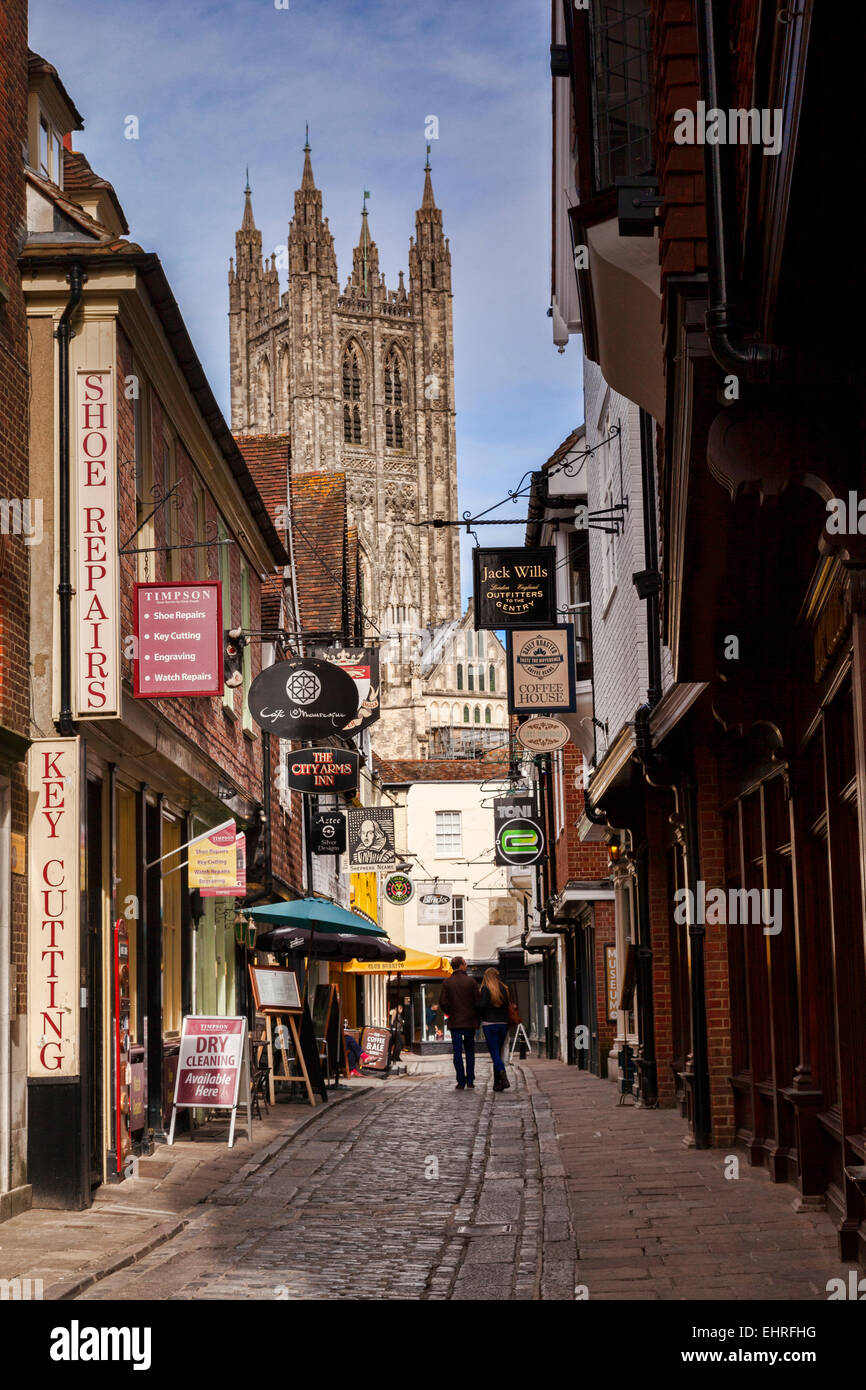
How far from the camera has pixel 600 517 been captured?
19062mm

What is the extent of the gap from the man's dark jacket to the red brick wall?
10049 mm

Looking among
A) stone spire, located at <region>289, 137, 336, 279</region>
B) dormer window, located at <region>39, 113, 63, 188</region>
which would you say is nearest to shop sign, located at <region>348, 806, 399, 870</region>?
dormer window, located at <region>39, 113, 63, 188</region>

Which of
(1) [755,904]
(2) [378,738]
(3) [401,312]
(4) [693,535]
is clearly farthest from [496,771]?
(3) [401,312]

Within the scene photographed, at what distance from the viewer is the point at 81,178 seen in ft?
49.3

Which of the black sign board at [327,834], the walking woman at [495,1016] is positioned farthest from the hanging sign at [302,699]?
the black sign board at [327,834]

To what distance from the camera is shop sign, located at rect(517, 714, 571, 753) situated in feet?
74.9

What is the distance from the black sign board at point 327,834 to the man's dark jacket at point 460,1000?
8.46m

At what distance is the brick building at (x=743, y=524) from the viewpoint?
18.3 ft

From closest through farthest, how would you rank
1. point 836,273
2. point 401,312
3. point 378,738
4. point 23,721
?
1. point 836,273
2. point 23,721
3. point 378,738
4. point 401,312

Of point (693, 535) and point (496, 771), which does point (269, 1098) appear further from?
point (496, 771)

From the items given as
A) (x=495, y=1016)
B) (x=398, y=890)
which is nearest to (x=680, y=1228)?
(x=495, y=1016)

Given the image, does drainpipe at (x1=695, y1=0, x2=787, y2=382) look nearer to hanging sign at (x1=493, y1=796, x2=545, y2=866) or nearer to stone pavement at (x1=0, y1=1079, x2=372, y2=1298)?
stone pavement at (x1=0, y1=1079, x2=372, y2=1298)

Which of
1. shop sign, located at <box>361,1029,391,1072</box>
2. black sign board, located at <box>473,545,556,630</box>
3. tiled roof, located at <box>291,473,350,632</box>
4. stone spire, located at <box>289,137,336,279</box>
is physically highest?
stone spire, located at <box>289,137,336,279</box>

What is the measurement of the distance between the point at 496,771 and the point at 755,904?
2290 inches
